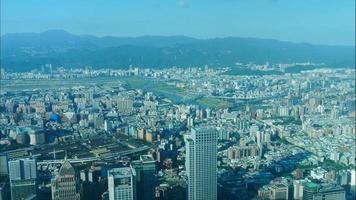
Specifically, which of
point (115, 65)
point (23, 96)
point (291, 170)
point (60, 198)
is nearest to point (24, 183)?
point (60, 198)

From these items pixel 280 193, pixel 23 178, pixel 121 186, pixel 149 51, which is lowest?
pixel 280 193

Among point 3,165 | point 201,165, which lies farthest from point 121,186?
point 3,165

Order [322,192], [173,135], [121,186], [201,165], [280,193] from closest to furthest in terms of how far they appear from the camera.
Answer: [121,186] → [322,192] → [201,165] → [280,193] → [173,135]

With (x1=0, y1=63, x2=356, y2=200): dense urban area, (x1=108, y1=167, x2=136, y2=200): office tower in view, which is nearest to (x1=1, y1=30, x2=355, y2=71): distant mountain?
(x1=0, y1=63, x2=356, y2=200): dense urban area

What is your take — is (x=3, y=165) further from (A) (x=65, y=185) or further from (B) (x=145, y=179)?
(B) (x=145, y=179)

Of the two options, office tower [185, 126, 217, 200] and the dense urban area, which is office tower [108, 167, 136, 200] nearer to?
the dense urban area

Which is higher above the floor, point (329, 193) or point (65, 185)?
point (65, 185)

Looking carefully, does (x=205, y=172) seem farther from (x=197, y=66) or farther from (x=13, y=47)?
(x=197, y=66)
